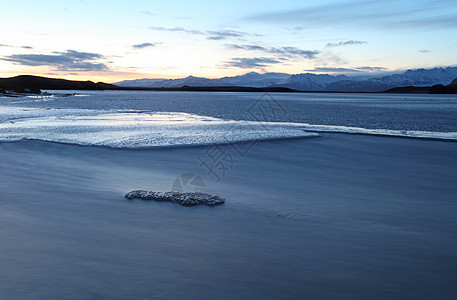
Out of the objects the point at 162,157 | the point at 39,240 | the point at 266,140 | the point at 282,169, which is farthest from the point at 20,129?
the point at 39,240

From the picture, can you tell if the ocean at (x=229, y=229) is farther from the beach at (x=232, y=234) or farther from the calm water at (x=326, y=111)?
the calm water at (x=326, y=111)

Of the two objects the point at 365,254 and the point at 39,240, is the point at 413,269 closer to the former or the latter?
the point at 365,254

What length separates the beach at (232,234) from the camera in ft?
14.5

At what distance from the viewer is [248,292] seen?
4289 millimetres

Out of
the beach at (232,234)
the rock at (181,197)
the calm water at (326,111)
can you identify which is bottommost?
the beach at (232,234)

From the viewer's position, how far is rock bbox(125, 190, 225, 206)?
7785 mm

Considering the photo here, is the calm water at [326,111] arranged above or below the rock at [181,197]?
above

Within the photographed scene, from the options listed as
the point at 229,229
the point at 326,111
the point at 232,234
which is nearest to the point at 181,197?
the point at 229,229

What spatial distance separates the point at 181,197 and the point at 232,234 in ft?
7.31

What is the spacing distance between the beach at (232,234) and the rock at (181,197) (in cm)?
26

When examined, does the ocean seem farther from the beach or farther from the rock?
the rock

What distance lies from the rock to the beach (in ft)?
0.86

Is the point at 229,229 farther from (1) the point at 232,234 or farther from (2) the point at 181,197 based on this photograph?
(2) the point at 181,197

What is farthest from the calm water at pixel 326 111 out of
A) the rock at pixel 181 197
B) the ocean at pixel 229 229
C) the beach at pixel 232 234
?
the rock at pixel 181 197
